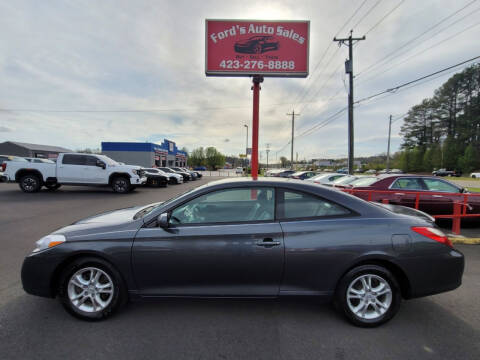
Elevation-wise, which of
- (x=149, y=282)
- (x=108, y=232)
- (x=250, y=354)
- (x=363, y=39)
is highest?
(x=363, y=39)

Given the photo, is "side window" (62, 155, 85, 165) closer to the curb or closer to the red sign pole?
the red sign pole

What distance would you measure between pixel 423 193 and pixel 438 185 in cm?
63

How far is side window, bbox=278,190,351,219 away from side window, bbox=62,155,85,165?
13.3 metres

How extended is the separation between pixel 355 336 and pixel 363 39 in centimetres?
1771

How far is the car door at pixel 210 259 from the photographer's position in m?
2.19

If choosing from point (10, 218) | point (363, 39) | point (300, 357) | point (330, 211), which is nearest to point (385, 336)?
point (300, 357)

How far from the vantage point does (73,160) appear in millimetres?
11969

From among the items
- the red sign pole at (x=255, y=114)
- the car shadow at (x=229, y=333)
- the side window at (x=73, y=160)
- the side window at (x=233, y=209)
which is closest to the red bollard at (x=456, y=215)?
the car shadow at (x=229, y=333)

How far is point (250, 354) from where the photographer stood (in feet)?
6.18

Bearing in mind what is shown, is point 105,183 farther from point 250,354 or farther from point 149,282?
point 250,354

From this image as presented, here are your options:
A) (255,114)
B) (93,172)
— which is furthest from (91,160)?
(255,114)

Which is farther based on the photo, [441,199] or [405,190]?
[405,190]

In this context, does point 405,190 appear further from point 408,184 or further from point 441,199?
point 441,199

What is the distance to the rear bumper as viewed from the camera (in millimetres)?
2215
